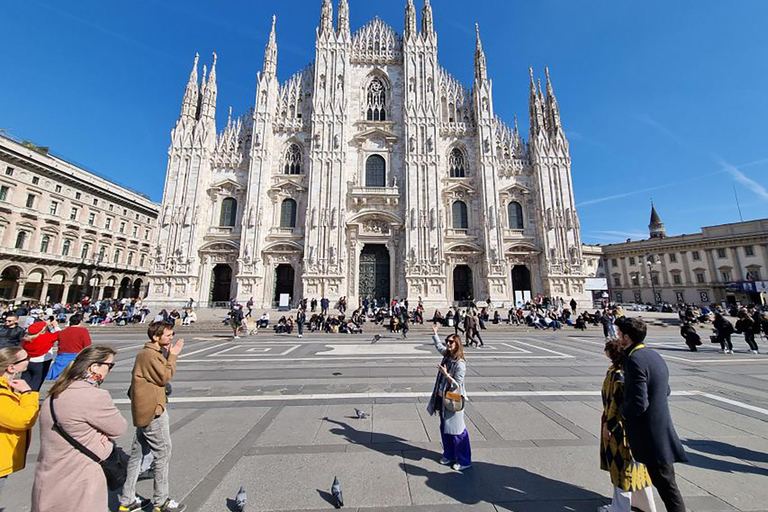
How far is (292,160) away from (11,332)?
75.0 feet

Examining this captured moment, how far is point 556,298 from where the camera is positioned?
23.3m

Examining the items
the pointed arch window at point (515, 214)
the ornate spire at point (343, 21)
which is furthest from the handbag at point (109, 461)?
the ornate spire at point (343, 21)

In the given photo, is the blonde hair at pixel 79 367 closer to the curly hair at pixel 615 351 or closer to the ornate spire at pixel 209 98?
the curly hair at pixel 615 351

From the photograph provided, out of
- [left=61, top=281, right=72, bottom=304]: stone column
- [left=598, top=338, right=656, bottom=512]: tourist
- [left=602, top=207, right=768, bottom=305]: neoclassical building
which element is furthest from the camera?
[left=602, top=207, right=768, bottom=305]: neoclassical building

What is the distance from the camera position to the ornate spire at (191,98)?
25734mm

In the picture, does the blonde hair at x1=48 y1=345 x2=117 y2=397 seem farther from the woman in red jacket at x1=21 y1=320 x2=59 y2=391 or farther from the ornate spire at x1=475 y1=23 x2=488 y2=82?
the ornate spire at x1=475 y1=23 x2=488 y2=82

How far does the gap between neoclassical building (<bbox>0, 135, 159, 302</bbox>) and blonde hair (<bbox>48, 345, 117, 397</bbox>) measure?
37.7m

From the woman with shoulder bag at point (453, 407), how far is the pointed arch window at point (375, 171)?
23667mm

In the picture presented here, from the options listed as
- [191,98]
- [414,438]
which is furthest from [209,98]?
[414,438]

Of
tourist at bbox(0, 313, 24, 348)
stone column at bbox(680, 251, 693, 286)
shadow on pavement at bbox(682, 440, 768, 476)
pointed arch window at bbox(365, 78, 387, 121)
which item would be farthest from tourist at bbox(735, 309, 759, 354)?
stone column at bbox(680, 251, 693, 286)

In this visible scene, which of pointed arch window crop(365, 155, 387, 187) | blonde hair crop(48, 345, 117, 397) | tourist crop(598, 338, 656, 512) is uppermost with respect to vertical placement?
pointed arch window crop(365, 155, 387, 187)

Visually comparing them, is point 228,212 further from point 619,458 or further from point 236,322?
point 619,458

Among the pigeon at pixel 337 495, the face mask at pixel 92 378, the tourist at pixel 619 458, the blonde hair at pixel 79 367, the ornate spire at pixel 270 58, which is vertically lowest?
the pigeon at pixel 337 495

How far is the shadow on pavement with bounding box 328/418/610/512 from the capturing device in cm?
266
